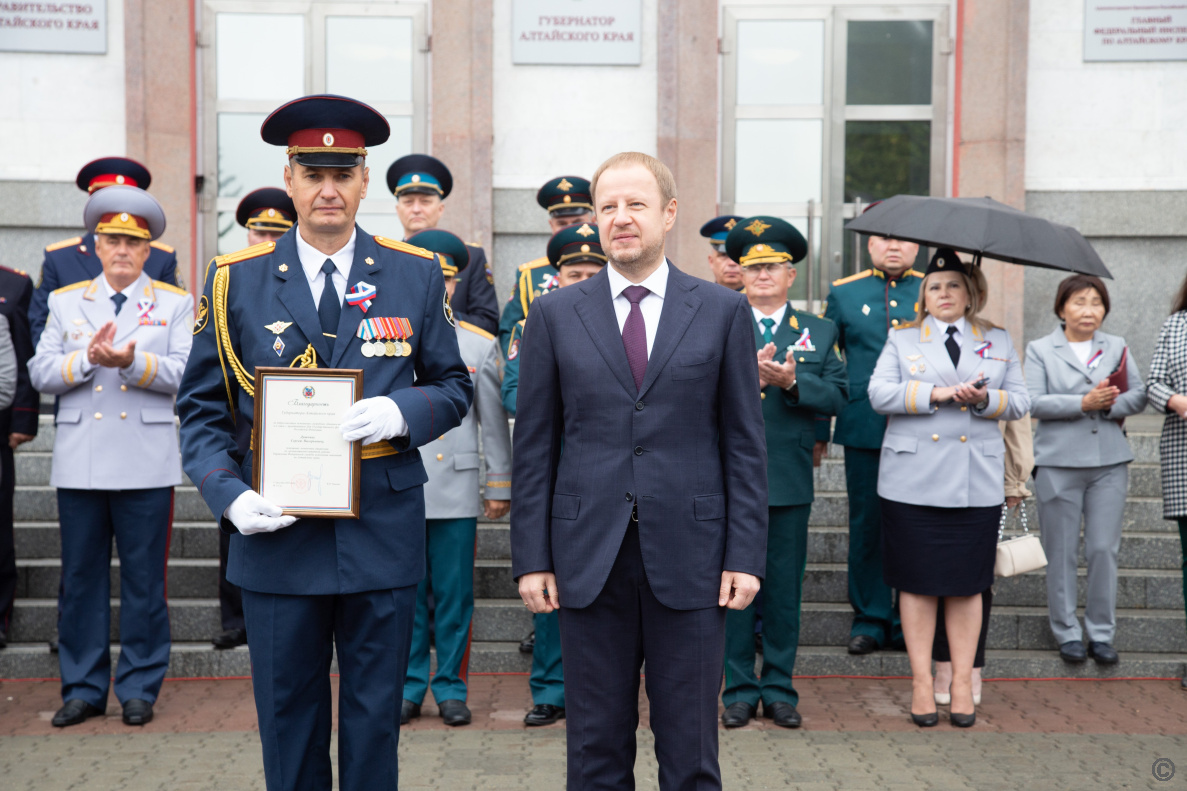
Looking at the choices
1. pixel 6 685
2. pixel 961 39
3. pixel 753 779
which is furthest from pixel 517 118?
pixel 753 779

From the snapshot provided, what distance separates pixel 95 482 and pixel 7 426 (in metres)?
1.21

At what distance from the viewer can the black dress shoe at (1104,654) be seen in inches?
254

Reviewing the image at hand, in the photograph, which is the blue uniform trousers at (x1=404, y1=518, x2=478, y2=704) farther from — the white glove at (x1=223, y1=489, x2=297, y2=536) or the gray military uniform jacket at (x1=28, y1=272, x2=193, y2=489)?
the white glove at (x1=223, y1=489, x2=297, y2=536)

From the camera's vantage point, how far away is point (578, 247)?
5.68m

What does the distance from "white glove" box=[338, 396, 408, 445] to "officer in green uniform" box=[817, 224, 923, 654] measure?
3.51 meters

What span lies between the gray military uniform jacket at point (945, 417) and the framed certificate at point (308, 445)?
327 centimetres

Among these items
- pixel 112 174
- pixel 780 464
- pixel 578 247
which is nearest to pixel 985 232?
Result: pixel 780 464

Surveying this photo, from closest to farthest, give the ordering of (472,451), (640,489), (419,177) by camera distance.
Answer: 1. (640,489)
2. (472,451)
3. (419,177)

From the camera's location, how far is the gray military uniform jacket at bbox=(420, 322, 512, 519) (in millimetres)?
5684

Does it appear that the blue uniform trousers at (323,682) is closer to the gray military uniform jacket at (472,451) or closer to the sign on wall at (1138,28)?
the gray military uniform jacket at (472,451)

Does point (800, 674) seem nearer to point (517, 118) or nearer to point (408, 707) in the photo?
point (408, 707)

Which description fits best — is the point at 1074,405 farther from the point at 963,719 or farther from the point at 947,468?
the point at 963,719

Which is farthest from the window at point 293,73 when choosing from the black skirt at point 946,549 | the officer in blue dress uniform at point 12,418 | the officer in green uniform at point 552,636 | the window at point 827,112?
the black skirt at point 946,549

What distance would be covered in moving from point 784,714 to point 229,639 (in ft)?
9.80
